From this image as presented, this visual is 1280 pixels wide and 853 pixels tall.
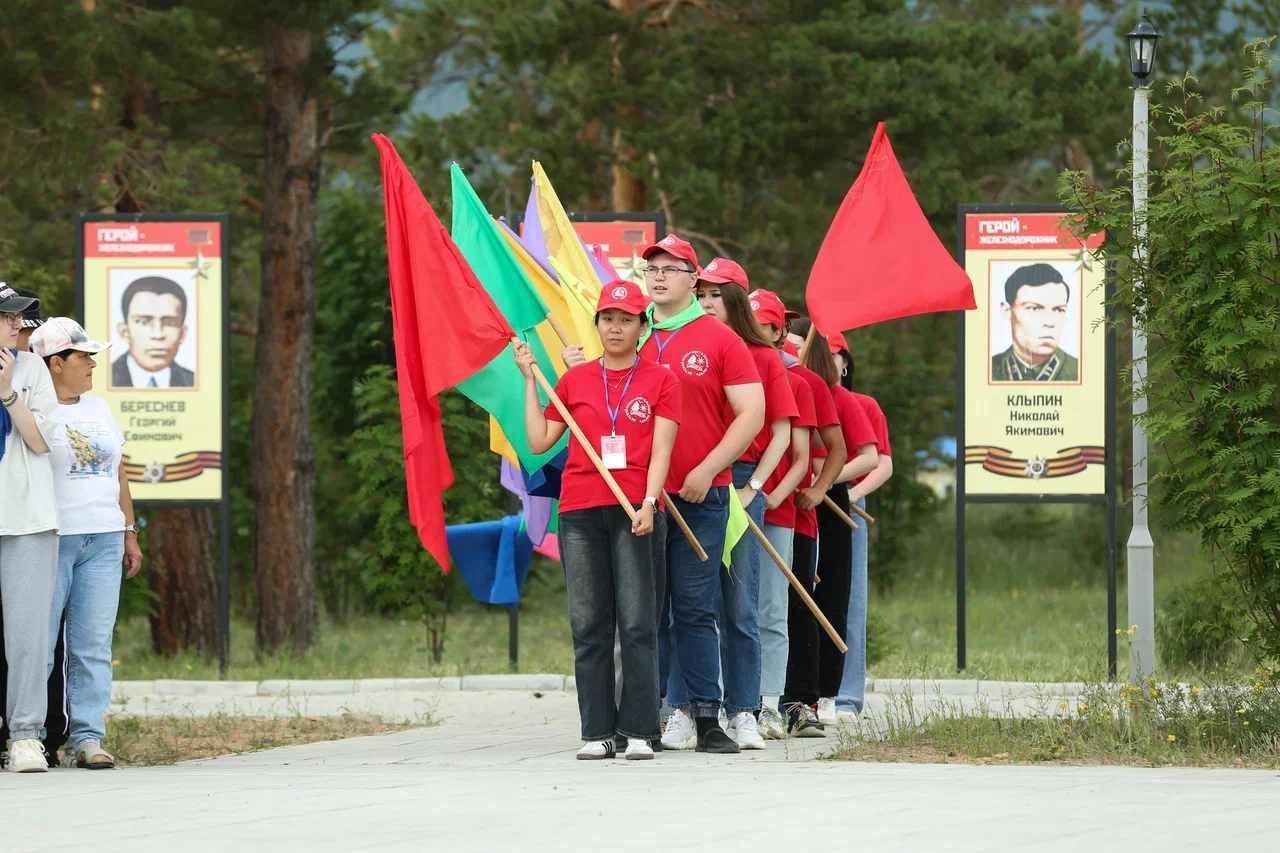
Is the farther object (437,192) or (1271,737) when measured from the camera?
(437,192)

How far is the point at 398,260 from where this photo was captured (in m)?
9.39

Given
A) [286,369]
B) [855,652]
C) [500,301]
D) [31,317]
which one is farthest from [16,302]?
[286,369]

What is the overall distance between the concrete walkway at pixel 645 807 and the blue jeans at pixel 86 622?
385 millimetres

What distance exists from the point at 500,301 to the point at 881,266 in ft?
7.07

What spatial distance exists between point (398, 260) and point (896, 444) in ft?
61.4

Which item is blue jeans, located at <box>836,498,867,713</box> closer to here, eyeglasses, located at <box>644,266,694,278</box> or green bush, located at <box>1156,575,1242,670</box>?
eyeglasses, located at <box>644,266,694,278</box>

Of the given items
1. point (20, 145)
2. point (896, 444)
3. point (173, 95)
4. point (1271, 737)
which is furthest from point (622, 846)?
point (896, 444)

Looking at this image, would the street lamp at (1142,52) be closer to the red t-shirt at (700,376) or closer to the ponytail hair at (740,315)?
the ponytail hair at (740,315)

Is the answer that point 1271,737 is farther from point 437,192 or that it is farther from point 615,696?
point 437,192

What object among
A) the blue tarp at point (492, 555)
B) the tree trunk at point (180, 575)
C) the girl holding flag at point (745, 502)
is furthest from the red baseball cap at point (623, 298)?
the tree trunk at point (180, 575)

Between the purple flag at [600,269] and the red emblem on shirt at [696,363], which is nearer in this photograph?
the red emblem on shirt at [696,363]

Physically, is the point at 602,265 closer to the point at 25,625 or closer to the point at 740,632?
the point at 740,632

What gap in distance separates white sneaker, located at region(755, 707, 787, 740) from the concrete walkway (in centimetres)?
62

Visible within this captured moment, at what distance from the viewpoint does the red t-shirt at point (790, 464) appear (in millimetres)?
9258
